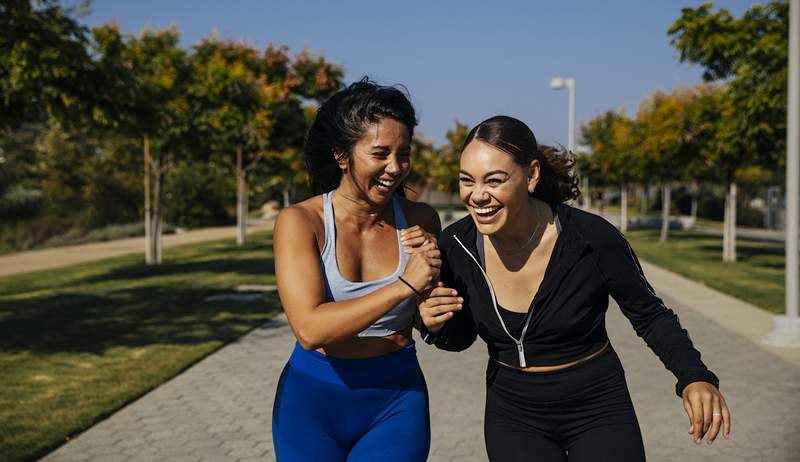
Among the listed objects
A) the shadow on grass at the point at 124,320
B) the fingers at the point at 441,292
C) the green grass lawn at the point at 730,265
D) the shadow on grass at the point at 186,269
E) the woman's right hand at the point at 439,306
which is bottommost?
the shadow on grass at the point at 124,320

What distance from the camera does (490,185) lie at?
2.52 metres

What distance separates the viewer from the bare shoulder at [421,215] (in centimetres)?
273

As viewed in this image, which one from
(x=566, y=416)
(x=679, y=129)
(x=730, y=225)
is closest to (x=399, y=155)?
(x=566, y=416)

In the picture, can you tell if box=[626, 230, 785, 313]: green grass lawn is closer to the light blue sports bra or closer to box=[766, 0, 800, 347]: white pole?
box=[766, 0, 800, 347]: white pole

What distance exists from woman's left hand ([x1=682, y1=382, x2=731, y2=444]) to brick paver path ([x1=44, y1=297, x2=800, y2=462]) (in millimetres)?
2787

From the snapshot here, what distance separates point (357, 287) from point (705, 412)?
3.50 ft

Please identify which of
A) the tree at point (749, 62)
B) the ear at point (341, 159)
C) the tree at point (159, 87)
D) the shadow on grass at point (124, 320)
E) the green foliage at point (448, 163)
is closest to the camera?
the ear at point (341, 159)

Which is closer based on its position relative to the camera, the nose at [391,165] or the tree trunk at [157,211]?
the nose at [391,165]

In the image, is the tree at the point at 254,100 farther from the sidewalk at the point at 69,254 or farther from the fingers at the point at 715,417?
the fingers at the point at 715,417

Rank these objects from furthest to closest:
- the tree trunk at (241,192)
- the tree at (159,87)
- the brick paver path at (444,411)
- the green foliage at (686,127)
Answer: the tree trunk at (241,192) < the green foliage at (686,127) < the tree at (159,87) < the brick paver path at (444,411)

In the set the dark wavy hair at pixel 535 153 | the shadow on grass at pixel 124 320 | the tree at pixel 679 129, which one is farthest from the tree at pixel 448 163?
the dark wavy hair at pixel 535 153

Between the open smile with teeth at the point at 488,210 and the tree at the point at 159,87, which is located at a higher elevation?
the tree at the point at 159,87

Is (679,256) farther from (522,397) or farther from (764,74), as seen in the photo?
(522,397)

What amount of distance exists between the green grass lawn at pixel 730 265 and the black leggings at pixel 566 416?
9.68 metres
